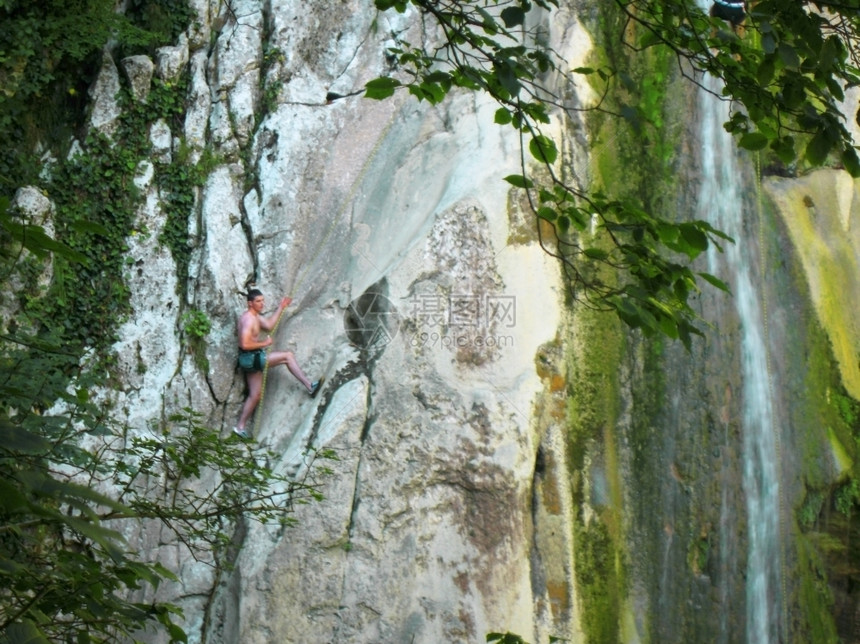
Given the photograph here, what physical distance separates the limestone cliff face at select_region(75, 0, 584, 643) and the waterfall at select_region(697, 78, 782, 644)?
187 cm

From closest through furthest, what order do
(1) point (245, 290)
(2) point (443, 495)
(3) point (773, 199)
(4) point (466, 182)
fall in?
(2) point (443, 495) → (4) point (466, 182) → (1) point (245, 290) → (3) point (773, 199)

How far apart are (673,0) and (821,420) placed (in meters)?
6.21

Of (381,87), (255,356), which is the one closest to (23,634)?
(381,87)

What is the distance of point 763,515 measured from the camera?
8422 millimetres

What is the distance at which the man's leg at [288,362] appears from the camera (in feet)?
26.9

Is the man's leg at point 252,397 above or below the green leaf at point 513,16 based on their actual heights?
above

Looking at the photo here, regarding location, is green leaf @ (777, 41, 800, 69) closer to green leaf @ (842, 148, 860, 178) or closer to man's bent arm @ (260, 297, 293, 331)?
green leaf @ (842, 148, 860, 178)

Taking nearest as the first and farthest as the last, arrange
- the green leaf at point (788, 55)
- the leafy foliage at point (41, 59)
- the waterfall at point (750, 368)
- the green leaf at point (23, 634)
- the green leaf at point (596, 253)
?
1. the green leaf at point (23, 634)
2. the green leaf at point (788, 55)
3. the green leaf at point (596, 253)
4. the waterfall at point (750, 368)
5. the leafy foliage at point (41, 59)

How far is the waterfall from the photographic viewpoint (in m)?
8.30

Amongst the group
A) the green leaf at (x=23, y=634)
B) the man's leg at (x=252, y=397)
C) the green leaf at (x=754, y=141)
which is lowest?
the green leaf at (x=23, y=634)

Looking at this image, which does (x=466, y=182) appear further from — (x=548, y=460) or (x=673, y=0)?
(x=673, y=0)

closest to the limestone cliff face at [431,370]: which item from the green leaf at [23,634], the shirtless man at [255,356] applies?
the shirtless man at [255,356]

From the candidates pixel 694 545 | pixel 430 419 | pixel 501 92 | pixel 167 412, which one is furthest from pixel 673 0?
pixel 167 412

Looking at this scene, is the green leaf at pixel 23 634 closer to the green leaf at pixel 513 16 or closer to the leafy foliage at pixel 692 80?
the leafy foliage at pixel 692 80
